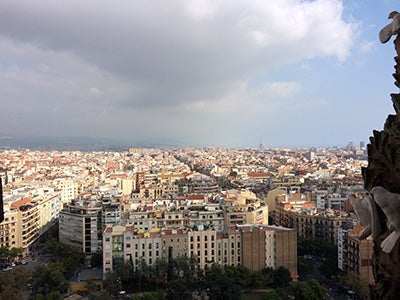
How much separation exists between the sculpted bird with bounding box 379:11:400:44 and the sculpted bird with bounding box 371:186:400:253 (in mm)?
800

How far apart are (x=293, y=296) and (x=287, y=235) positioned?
120 inches

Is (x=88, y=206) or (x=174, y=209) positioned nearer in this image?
(x=174, y=209)

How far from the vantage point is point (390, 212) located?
5.50 ft

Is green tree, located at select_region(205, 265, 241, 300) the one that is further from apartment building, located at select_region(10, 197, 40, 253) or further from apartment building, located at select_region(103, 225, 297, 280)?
apartment building, located at select_region(10, 197, 40, 253)

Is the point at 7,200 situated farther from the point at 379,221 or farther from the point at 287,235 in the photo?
the point at 379,221

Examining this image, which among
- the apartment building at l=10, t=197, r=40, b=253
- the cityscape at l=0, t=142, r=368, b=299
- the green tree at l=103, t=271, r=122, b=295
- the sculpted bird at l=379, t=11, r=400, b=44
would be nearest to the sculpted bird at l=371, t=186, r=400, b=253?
the sculpted bird at l=379, t=11, r=400, b=44

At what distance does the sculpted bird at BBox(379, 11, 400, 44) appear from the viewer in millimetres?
1875

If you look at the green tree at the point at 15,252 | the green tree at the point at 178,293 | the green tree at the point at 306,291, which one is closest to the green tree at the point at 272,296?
the green tree at the point at 306,291

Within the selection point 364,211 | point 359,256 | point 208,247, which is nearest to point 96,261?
point 208,247

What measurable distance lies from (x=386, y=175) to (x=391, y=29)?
72 cm

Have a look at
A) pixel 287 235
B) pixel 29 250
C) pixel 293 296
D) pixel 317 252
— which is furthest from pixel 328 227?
pixel 29 250

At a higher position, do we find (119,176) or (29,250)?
(119,176)

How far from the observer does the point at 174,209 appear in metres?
18.6

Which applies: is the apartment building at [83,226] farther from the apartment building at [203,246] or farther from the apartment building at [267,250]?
the apartment building at [267,250]
